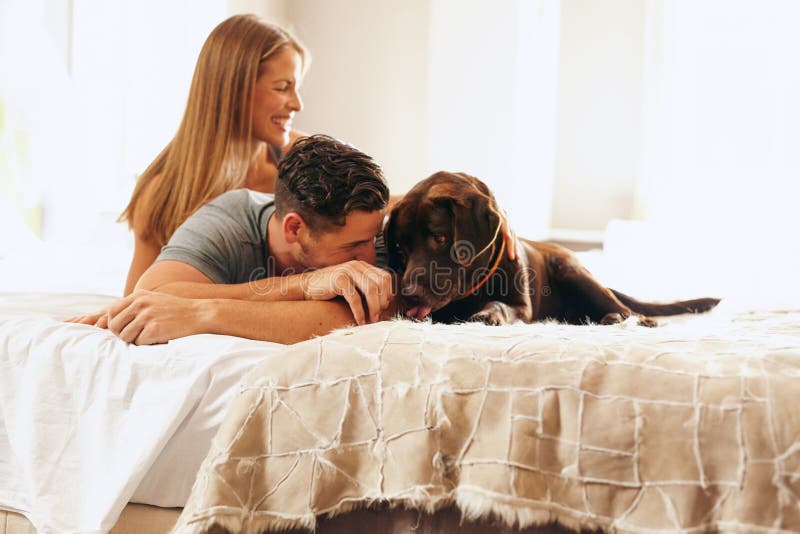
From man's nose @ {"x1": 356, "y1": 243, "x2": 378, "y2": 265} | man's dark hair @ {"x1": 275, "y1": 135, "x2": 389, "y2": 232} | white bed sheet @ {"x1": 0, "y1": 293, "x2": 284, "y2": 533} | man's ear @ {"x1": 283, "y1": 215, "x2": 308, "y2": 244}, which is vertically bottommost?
white bed sheet @ {"x1": 0, "y1": 293, "x2": 284, "y2": 533}

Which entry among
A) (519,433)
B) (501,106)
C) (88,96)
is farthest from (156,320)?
(501,106)

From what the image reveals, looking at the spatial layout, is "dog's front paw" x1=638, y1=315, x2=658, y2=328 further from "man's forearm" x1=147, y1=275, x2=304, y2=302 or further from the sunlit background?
the sunlit background

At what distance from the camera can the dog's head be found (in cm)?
161

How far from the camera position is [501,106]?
4.32 m

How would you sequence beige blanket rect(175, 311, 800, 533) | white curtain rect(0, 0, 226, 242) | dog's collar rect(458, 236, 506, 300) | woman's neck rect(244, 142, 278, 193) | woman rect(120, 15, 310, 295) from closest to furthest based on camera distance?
beige blanket rect(175, 311, 800, 533)
dog's collar rect(458, 236, 506, 300)
woman rect(120, 15, 310, 295)
woman's neck rect(244, 142, 278, 193)
white curtain rect(0, 0, 226, 242)

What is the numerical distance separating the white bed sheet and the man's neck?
354 millimetres

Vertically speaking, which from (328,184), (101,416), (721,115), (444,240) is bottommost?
(101,416)

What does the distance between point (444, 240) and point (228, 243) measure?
1.46 feet

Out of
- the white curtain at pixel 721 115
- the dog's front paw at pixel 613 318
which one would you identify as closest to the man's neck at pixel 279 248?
the dog's front paw at pixel 613 318

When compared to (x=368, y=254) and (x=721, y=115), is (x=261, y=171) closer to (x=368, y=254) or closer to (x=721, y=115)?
(x=368, y=254)

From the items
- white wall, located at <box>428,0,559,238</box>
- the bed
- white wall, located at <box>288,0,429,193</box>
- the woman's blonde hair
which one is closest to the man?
the bed

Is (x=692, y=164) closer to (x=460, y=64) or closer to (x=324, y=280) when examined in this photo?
(x=460, y=64)

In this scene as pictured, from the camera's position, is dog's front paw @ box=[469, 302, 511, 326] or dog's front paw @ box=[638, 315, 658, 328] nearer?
dog's front paw @ box=[469, 302, 511, 326]

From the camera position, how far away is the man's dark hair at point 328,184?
1616 millimetres
